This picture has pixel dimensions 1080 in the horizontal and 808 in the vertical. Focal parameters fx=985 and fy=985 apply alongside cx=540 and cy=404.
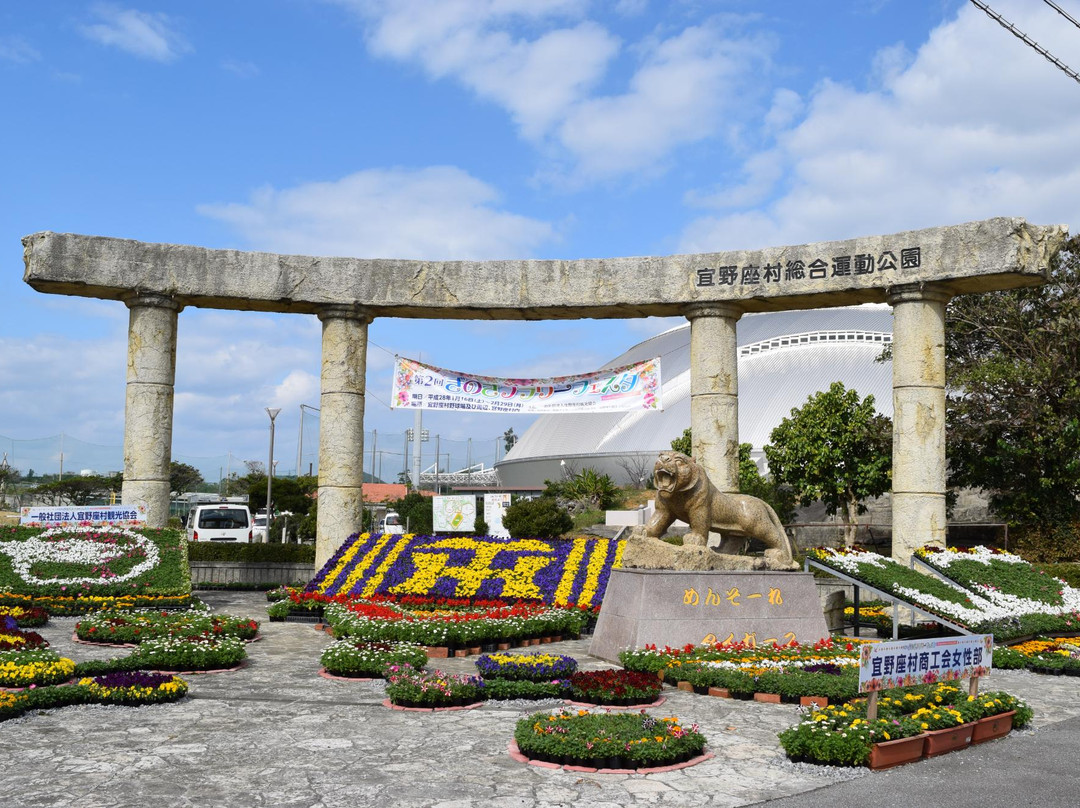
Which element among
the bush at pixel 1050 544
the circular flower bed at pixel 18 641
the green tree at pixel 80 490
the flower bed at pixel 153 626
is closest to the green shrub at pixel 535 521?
the bush at pixel 1050 544

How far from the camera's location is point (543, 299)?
19.4 meters

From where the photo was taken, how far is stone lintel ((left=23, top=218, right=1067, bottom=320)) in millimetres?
17719

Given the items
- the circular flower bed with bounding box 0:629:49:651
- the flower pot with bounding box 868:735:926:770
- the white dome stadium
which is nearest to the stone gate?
the circular flower bed with bounding box 0:629:49:651

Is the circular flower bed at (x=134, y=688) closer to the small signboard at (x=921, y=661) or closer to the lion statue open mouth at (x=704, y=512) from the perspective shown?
the lion statue open mouth at (x=704, y=512)

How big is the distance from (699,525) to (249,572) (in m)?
14.1

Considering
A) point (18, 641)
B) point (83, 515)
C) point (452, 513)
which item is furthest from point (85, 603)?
point (452, 513)

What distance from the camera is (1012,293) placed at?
1102 inches

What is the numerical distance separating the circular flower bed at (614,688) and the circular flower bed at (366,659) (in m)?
2.29

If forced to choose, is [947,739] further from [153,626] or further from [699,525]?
[153,626]

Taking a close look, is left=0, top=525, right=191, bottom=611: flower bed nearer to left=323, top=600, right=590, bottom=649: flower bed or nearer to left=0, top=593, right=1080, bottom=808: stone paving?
left=323, top=600, right=590, bottom=649: flower bed

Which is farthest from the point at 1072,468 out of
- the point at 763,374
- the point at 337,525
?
the point at 763,374

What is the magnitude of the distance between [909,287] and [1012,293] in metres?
12.4

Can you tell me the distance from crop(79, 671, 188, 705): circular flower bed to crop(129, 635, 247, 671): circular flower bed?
1423mm

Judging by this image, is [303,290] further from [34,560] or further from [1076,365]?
[1076,365]
